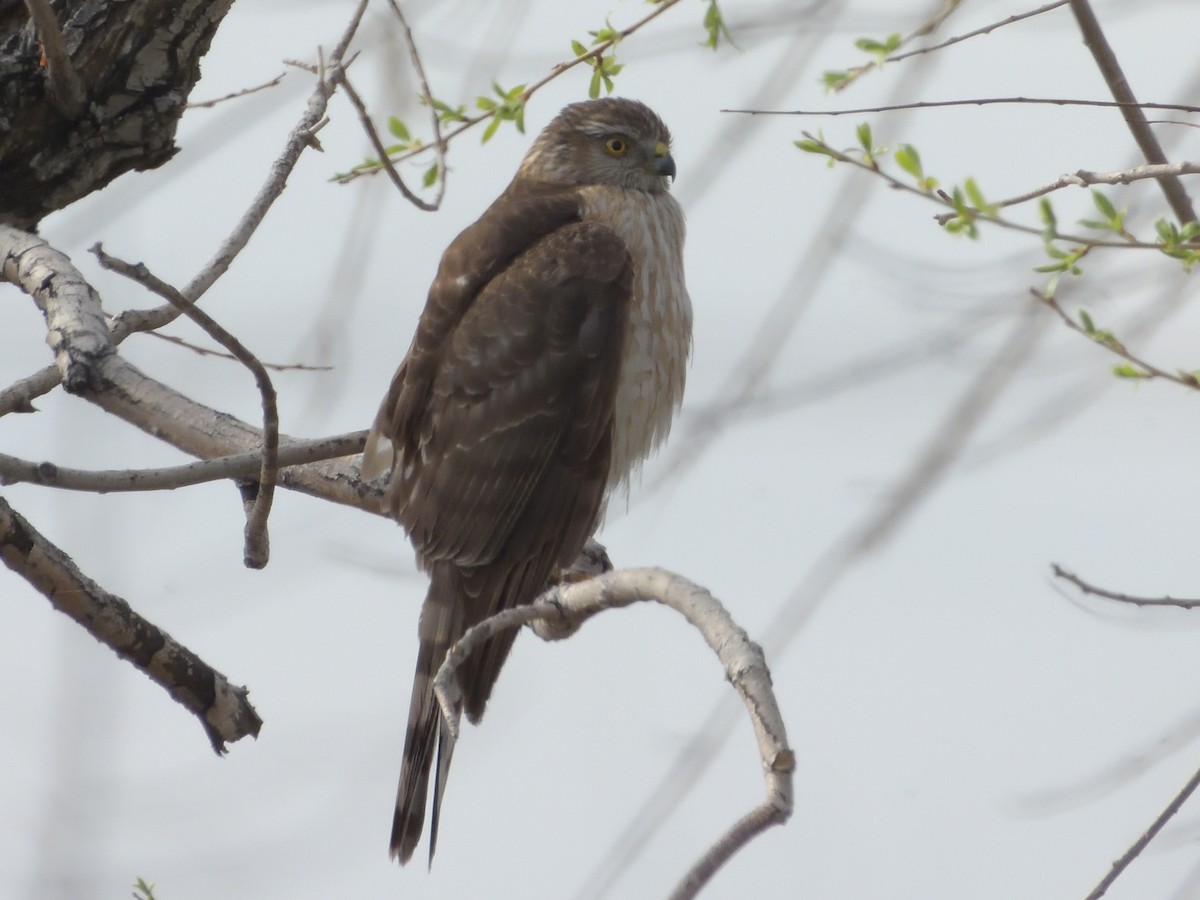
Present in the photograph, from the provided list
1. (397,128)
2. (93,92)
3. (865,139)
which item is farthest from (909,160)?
(93,92)

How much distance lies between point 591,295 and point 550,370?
258 millimetres

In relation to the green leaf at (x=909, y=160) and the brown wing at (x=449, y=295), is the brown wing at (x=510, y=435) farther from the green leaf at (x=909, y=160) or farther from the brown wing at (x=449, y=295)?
the green leaf at (x=909, y=160)

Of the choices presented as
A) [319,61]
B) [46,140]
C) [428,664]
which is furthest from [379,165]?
[428,664]

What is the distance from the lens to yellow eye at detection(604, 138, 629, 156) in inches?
212

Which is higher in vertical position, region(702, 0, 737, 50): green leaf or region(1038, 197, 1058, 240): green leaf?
region(702, 0, 737, 50): green leaf

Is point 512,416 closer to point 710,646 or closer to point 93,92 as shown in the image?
point 93,92

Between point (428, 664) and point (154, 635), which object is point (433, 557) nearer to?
point (428, 664)

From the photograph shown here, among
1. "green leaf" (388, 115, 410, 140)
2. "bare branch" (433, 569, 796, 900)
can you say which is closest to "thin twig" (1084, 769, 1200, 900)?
"bare branch" (433, 569, 796, 900)

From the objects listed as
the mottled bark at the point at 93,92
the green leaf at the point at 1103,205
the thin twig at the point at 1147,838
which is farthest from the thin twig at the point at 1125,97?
the mottled bark at the point at 93,92

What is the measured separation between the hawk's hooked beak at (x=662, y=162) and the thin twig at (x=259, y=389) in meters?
2.31

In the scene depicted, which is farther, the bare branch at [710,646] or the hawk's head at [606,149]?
the hawk's head at [606,149]

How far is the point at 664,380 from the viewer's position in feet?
15.4

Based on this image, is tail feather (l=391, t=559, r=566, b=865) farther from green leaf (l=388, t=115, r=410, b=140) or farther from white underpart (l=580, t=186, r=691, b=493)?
green leaf (l=388, t=115, r=410, b=140)

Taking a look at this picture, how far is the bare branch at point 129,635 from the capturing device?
3.63 meters
